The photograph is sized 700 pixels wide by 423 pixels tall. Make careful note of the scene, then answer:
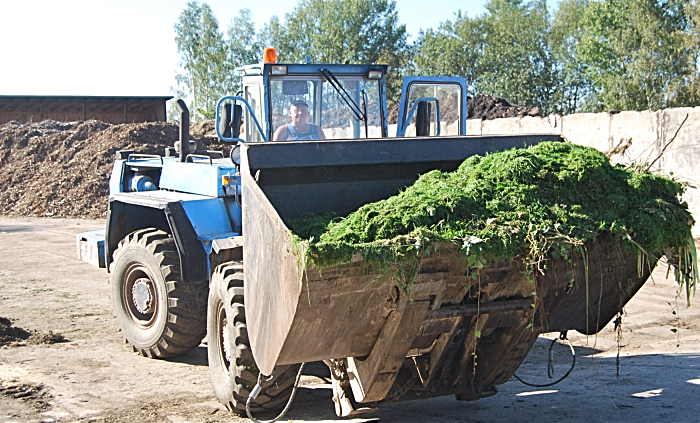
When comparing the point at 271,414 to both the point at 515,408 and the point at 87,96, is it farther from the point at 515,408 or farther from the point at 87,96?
the point at 87,96

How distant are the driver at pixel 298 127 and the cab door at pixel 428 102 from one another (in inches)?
30.9

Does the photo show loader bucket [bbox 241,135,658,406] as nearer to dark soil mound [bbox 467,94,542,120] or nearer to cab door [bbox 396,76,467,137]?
cab door [bbox 396,76,467,137]

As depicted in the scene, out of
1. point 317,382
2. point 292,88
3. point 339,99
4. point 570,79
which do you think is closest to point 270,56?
point 292,88

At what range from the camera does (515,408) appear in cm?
494

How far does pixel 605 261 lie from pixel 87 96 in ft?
98.0

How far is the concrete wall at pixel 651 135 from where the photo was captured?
11.6 metres

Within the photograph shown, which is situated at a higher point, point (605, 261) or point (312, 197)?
point (312, 197)

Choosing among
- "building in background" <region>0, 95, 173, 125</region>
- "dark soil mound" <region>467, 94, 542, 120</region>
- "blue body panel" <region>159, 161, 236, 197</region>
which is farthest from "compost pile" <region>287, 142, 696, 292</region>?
"building in background" <region>0, 95, 173, 125</region>

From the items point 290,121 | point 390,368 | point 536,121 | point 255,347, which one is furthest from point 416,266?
point 536,121

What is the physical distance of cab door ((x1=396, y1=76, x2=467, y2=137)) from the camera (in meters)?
6.38

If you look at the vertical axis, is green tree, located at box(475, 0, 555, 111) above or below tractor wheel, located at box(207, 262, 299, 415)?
above

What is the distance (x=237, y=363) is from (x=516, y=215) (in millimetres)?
2079

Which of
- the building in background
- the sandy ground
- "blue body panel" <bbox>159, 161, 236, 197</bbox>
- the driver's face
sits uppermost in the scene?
the building in background

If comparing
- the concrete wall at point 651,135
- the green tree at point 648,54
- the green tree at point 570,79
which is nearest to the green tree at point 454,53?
the green tree at point 570,79
